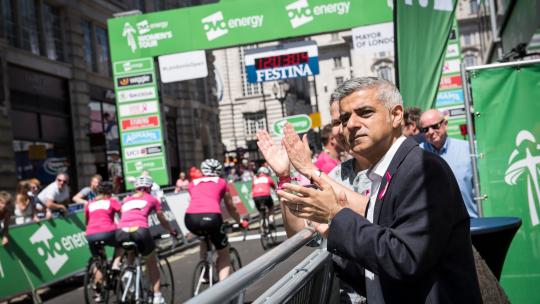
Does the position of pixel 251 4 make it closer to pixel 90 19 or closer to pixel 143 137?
pixel 143 137

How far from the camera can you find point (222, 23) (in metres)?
17.0

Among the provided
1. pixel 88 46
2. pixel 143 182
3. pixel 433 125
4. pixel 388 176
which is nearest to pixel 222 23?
pixel 143 182

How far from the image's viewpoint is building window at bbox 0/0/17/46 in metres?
21.4

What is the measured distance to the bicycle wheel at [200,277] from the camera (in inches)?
341

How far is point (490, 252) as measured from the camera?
450cm

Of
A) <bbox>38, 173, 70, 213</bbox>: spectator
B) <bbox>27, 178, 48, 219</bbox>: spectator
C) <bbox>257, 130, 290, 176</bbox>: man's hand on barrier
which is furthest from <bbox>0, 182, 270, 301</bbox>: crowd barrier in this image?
<bbox>257, 130, 290, 176</bbox>: man's hand on barrier

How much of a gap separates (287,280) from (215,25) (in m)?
14.9

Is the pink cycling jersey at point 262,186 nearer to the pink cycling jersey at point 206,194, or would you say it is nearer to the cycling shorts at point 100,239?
the cycling shorts at point 100,239

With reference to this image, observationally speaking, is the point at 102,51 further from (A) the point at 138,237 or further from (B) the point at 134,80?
(A) the point at 138,237

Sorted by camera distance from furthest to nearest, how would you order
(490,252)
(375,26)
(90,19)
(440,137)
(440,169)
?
(90,19), (375,26), (440,137), (490,252), (440,169)

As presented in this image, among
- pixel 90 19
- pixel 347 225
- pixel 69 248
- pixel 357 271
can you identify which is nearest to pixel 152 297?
pixel 69 248

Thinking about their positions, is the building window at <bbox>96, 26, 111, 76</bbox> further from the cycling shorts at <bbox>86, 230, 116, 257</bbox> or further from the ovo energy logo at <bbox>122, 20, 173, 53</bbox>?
the cycling shorts at <bbox>86, 230, 116, 257</bbox>

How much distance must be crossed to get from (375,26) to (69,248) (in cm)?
902

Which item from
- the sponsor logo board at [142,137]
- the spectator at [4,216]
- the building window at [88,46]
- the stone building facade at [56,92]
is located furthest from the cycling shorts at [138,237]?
the building window at [88,46]
